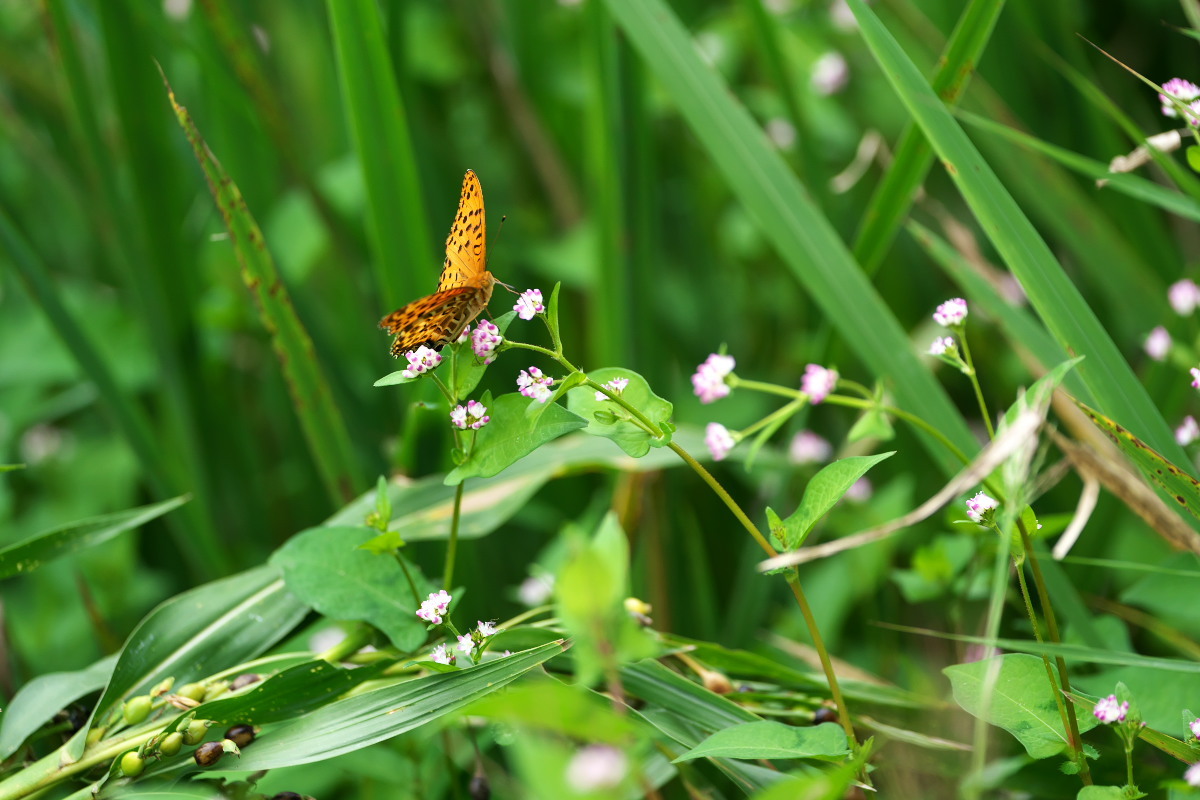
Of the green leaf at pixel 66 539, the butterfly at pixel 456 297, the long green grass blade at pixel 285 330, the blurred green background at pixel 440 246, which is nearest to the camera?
the butterfly at pixel 456 297

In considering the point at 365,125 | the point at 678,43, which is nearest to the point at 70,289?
the point at 365,125

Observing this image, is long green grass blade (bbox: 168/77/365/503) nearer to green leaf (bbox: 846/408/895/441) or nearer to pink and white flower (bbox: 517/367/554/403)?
pink and white flower (bbox: 517/367/554/403)

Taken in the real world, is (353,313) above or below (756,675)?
above

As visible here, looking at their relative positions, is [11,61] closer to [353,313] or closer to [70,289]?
[70,289]

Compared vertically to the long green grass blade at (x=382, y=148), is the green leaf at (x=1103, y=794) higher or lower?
lower

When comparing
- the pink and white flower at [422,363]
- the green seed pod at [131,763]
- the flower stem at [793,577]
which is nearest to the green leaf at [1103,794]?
the flower stem at [793,577]

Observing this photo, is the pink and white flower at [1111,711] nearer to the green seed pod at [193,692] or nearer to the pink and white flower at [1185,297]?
the pink and white flower at [1185,297]

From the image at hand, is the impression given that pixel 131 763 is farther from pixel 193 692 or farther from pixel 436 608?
pixel 436 608
